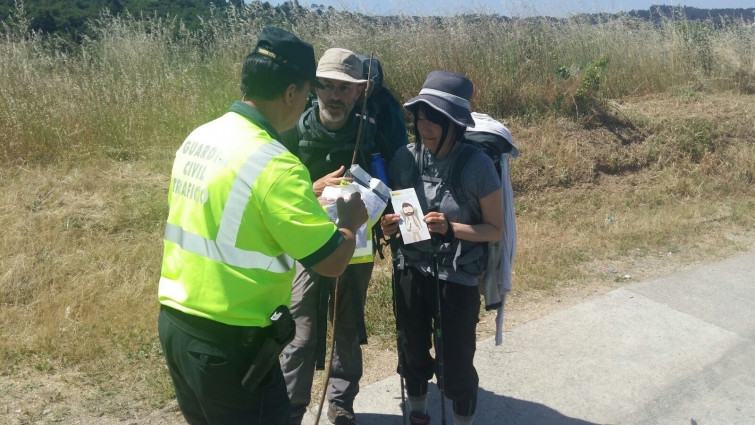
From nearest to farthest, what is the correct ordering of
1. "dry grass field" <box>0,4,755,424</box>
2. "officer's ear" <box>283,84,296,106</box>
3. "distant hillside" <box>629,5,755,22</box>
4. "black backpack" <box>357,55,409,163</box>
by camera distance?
"officer's ear" <box>283,84,296,106</box>
"black backpack" <box>357,55,409,163</box>
"dry grass field" <box>0,4,755,424</box>
"distant hillside" <box>629,5,755,22</box>

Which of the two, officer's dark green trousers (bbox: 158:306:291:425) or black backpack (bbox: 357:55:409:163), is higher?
black backpack (bbox: 357:55:409:163)

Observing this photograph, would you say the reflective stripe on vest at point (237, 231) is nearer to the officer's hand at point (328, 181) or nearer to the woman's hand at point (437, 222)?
the officer's hand at point (328, 181)

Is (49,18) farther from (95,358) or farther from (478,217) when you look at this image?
(478,217)

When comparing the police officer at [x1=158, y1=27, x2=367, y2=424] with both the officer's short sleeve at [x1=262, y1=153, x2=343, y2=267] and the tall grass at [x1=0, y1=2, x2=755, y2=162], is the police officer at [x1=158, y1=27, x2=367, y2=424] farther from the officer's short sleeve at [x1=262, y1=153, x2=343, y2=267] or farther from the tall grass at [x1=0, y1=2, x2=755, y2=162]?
the tall grass at [x1=0, y1=2, x2=755, y2=162]

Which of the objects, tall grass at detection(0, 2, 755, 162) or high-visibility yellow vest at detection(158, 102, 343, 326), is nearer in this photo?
high-visibility yellow vest at detection(158, 102, 343, 326)

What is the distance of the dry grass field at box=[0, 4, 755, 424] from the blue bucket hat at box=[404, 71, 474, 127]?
5.84 ft

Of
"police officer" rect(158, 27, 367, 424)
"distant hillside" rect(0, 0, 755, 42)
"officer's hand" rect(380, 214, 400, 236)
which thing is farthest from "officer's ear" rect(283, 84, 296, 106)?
"distant hillside" rect(0, 0, 755, 42)

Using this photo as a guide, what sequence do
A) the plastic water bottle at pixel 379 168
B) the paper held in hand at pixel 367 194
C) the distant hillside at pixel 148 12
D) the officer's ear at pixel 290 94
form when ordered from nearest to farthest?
the officer's ear at pixel 290 94
the paper held in hand at pixel 367 194
the plastic water bottle at pixel 379 168
the distant hillside at pixel 148 12

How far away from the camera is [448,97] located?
9.76 feet

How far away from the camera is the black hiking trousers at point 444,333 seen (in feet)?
10.1

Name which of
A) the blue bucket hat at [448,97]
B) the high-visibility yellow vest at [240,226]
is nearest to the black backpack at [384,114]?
the blue bucket hat at [448,97]

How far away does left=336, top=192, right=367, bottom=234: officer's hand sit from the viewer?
218cm

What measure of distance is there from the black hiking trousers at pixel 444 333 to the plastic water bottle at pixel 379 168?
44cm

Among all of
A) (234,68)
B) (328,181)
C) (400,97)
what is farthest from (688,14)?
(328,181)
